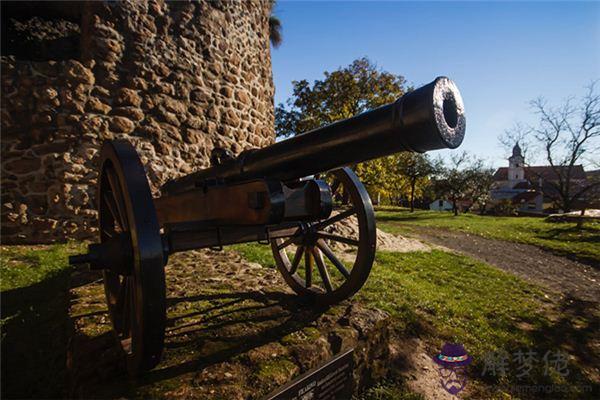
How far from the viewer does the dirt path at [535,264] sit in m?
5.66

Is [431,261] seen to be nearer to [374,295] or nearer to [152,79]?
[374,295]

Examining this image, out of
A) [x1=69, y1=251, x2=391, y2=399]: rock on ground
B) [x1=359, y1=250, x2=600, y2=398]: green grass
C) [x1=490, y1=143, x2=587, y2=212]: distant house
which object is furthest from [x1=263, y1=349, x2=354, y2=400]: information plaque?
[x1=490, y1=143, x2=587, y2=212]: distant house

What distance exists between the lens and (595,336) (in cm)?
369

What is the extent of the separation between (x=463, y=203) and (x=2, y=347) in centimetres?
4877

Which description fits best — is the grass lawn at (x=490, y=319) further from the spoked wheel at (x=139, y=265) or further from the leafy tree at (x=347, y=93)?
the leafy tree at (x=347, y=93)

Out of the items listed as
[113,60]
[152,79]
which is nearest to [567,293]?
[152,79]

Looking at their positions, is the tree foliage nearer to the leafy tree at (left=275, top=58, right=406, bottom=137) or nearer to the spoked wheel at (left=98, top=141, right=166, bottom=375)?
the leafy tree at (left=275, top=58, right=406, bottom=137)

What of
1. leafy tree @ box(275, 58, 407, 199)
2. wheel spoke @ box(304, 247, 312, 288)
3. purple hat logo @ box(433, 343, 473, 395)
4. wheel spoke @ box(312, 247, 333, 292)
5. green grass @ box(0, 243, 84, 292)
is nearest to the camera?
purple hat logo @ box(433, 343, 473, 395)

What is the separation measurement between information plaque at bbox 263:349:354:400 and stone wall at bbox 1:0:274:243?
455 centimetres

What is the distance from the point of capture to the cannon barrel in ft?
4.74

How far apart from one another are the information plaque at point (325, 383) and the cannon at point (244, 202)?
23.5 inches

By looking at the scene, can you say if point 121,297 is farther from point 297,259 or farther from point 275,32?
point 275,32

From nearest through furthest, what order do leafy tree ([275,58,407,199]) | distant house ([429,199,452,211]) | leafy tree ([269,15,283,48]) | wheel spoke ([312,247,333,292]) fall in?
wheel spoke ([312,247,333,292]) < leafy tree ([269,15,283,48]) < leafy tree ([275,58,407,199]) < distant house ([429,199,452,211])

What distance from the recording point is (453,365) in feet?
9.31
